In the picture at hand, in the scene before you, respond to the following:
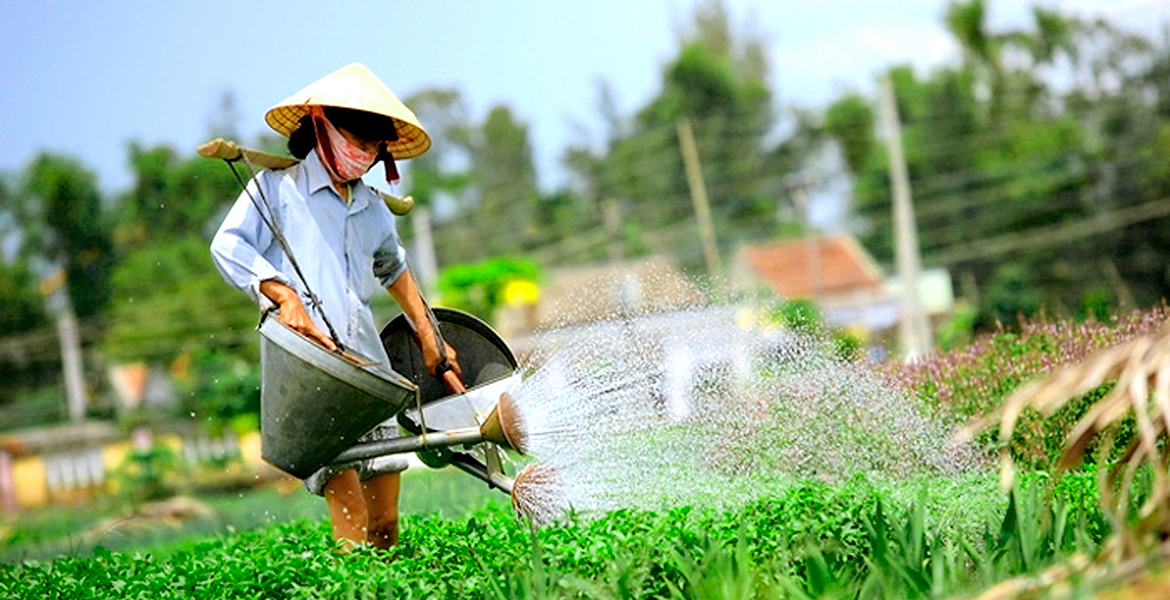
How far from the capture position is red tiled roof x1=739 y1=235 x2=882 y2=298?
62.3 meters

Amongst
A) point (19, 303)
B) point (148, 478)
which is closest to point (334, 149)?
point (148, 478)

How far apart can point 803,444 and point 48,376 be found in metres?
53.8

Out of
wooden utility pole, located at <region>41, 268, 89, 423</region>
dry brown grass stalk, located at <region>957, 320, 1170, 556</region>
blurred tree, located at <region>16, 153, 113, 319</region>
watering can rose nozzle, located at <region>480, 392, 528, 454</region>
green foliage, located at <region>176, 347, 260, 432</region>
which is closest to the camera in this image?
dry brown grass stalk, located at <region>957, 320, 1170, 556</region>

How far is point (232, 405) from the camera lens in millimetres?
33656

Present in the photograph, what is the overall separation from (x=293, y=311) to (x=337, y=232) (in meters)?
0.50

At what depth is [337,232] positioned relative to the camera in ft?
19.0

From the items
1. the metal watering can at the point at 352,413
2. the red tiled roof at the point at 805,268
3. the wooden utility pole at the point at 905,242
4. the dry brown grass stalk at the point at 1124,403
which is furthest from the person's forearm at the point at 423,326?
the red tiled roof at the point at 805,268

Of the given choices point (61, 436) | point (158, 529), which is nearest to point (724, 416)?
point (158, 529)

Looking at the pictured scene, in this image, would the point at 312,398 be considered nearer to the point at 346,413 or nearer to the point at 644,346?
the point at 346,413

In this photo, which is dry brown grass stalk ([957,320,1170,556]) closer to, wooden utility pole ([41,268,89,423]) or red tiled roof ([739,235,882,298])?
wooden utility pole ([41,268,89,423])

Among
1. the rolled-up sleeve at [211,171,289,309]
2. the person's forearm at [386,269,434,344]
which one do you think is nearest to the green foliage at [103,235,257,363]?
the person's forearm at [386,269,434,344]

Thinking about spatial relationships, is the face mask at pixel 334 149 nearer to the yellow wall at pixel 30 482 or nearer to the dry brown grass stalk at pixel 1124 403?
the dry brown grass stalk at pixel 1124 403

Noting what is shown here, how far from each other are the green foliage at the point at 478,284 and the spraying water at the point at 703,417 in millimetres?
26087

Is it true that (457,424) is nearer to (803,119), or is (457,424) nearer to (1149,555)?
(1149,555)
